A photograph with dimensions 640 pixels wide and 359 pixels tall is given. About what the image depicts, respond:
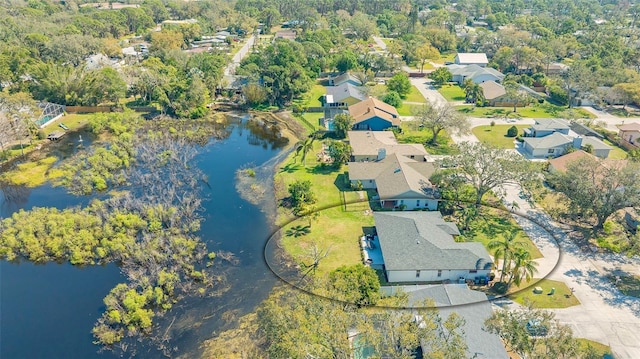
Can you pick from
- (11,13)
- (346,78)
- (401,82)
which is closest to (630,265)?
(401,82)

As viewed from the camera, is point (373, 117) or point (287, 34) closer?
point (373, 117)

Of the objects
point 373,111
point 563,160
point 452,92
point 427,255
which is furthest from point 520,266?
point 452,92

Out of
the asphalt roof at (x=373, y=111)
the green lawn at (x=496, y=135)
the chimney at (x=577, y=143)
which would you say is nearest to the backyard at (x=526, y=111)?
the green lawn at (x=496, y=135)

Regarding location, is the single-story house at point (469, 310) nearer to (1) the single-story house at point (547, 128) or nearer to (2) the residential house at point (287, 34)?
(1) the single-story house at point (547, 128)

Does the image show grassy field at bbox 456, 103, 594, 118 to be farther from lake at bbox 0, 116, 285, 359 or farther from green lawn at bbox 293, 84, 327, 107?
lake at bbox 0, 116, 285, 359

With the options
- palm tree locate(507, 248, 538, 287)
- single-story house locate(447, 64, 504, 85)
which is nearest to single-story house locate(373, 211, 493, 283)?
palm tree locate(507, 248, 538, 287)

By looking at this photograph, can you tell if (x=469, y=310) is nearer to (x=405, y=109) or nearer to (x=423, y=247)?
(x=423, y=247)
